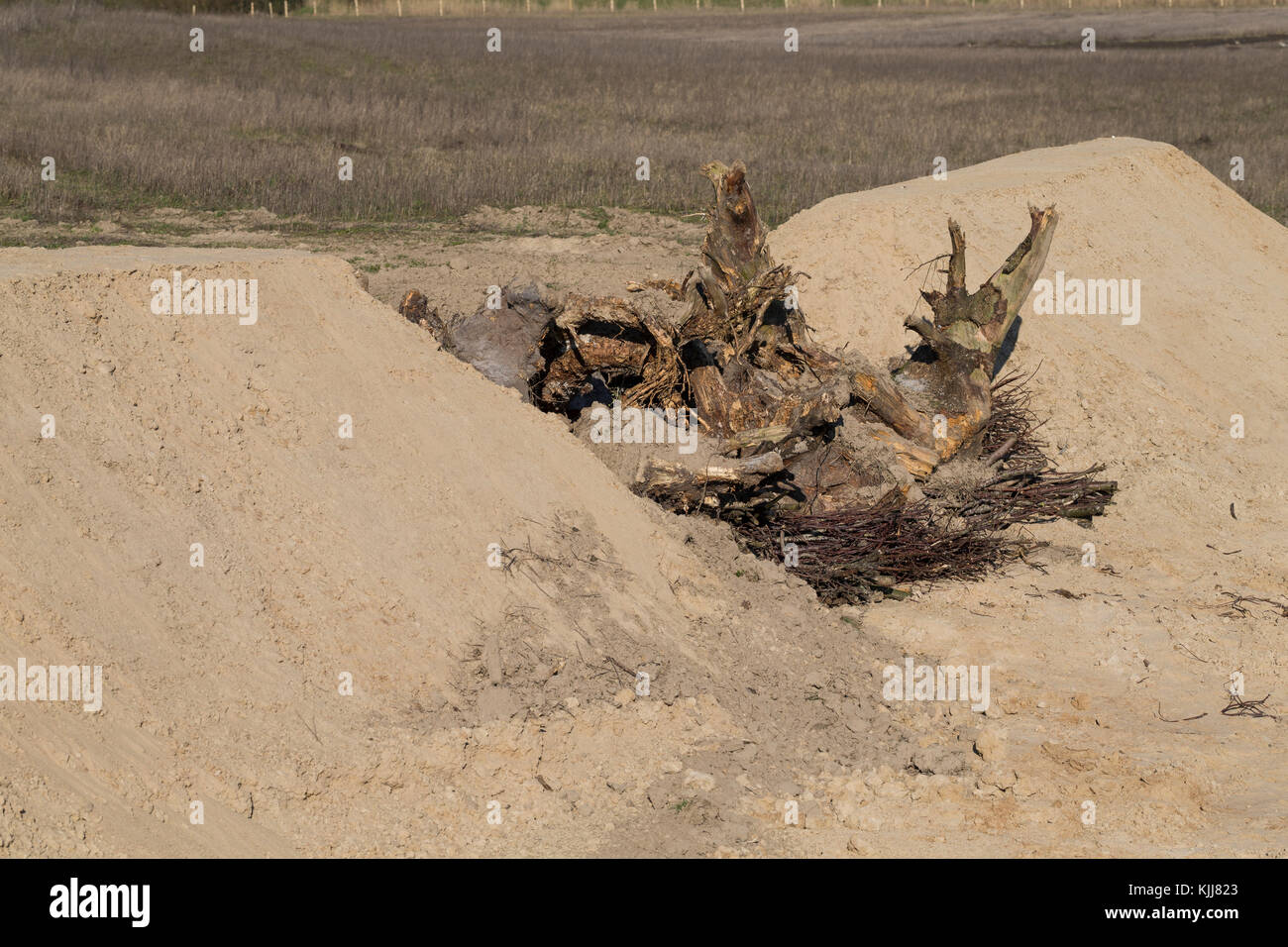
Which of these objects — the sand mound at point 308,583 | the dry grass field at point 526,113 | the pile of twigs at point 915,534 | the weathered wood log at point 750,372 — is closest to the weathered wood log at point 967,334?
the weathered wood log at point 750,372

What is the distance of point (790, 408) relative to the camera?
837cm

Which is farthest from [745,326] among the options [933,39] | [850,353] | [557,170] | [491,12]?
[491,12]

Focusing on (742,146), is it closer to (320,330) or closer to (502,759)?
(320,330)

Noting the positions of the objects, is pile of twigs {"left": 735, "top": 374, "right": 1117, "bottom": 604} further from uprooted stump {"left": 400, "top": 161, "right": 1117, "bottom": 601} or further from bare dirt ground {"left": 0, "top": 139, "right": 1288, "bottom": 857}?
bare dirt ground {"left": 0, "top": 139, "right": 1288, "bottom": 857}

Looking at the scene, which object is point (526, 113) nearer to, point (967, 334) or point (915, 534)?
point (967, 334)

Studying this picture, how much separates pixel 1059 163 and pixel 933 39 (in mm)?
31699

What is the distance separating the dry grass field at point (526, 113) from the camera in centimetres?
1625

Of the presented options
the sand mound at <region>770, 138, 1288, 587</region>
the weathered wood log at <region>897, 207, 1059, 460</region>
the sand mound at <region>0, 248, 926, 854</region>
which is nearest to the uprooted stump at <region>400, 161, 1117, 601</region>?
the weathered wood log at <region>897, 207, 1059, 460</region>

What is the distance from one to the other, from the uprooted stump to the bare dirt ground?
290mm

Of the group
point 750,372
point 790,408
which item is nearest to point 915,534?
point 790,408

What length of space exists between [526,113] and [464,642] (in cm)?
1835

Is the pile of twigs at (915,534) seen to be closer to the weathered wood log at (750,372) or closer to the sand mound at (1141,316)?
the weathered wood log at (750,372)

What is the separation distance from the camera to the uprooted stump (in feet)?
26.3

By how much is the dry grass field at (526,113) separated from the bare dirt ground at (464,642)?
859 centimetres
